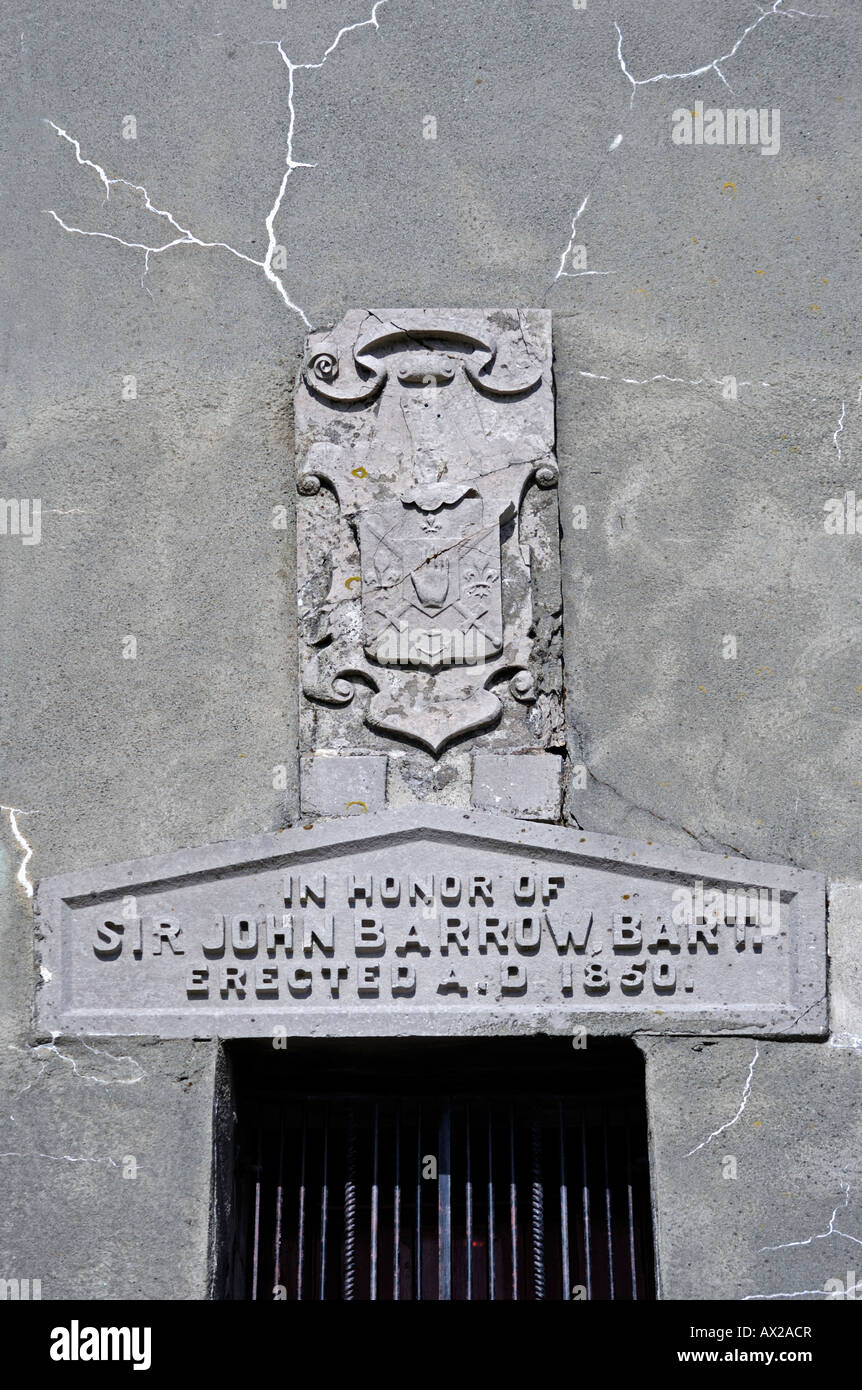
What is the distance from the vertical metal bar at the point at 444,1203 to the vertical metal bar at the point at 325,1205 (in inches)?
12.3

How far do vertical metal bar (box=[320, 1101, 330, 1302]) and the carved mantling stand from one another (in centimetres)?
112

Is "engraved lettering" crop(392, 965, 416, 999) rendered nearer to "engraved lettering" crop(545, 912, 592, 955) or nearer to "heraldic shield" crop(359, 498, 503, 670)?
"engraved lettering" crop(545, 912, 592, 955)

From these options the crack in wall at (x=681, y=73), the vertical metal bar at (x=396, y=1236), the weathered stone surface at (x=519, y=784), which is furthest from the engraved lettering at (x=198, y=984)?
the crack in wall at (x=681, y=73)

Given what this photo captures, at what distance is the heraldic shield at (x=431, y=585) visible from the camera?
199 inches

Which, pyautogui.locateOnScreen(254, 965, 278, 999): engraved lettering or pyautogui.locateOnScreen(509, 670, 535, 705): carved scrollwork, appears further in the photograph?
pyautogui.locateOnScreen(509, 670, 535, 705): carved scrollwork

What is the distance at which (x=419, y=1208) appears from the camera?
500 centimetres

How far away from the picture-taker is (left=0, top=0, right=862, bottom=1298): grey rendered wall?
15.6 feet

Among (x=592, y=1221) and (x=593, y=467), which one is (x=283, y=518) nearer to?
(x=593, y=467)

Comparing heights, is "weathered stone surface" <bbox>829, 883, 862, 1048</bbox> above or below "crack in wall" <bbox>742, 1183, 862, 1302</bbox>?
above

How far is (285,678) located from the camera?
16.8 ft

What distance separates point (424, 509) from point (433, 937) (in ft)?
4.01

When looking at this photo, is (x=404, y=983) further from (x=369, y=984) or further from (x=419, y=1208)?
(x=419, y=1208)

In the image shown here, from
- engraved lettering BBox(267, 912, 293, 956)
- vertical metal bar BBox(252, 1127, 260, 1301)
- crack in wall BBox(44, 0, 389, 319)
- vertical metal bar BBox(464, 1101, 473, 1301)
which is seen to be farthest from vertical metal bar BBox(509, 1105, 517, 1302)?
crack in wall BBox(44, 0, 389, 319)

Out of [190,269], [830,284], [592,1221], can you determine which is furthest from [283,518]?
[592,1221]
